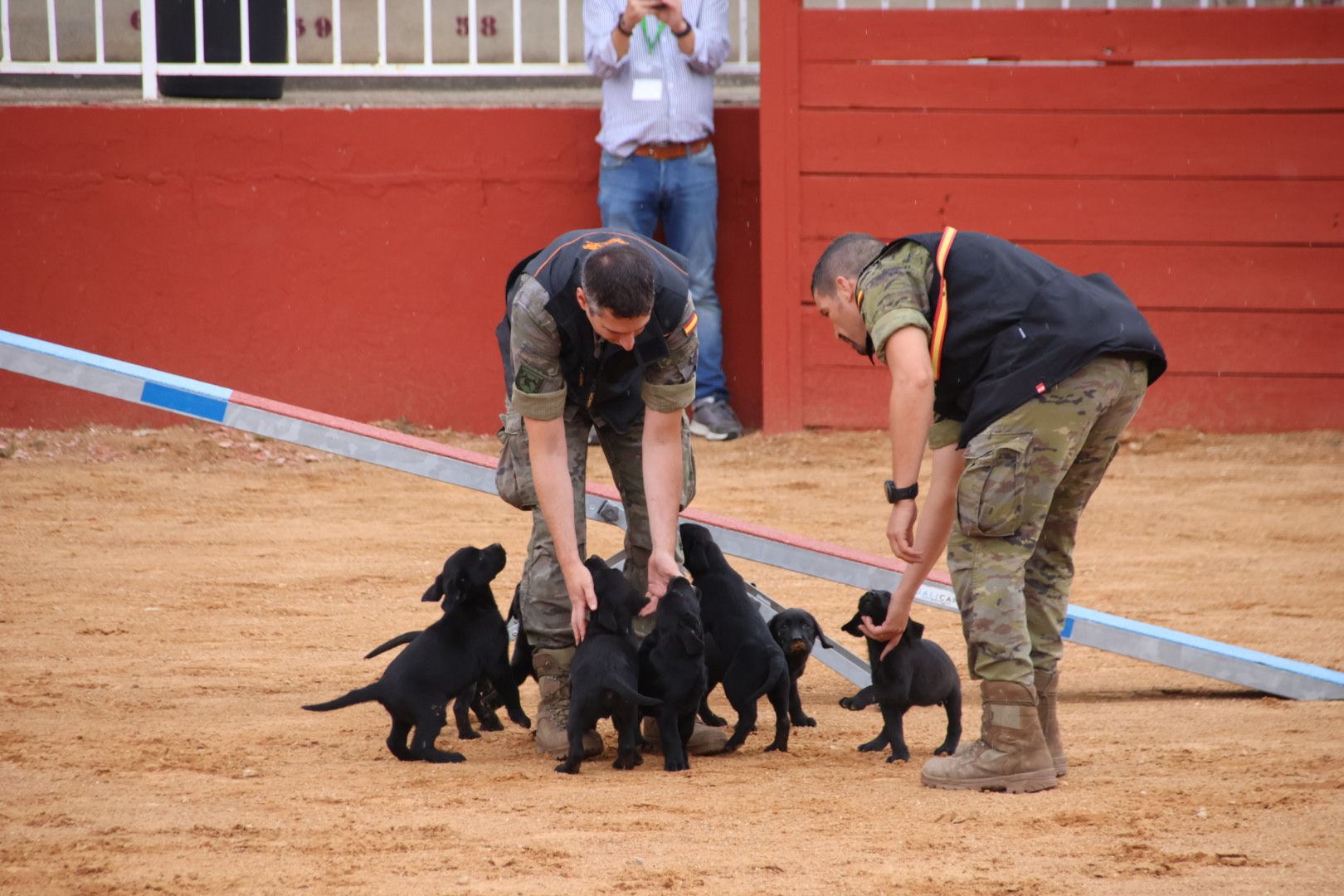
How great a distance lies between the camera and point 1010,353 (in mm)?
3844

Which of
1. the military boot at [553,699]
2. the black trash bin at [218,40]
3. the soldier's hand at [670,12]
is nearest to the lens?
the military boot at [553,699]

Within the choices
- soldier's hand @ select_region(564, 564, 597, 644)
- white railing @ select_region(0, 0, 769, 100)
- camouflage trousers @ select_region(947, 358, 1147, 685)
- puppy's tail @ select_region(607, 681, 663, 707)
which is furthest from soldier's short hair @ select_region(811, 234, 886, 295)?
white railing @ select_region(0, 0, 769, 100)

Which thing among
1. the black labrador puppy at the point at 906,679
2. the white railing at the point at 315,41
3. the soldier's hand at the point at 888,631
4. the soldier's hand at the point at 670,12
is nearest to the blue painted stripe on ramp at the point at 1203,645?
the black labrador puppy at the point at 906,679

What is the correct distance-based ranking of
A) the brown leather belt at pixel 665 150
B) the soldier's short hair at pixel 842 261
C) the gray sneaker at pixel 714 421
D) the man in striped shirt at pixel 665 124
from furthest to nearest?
the gray sneaker at pixel 714 421
the brown leather belt at pixel 665 150
the man in striped shirt at pixel 665 124
the soldier's short hair at pixel 842 261

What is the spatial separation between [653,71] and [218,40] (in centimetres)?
294

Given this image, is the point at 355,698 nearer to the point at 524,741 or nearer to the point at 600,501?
the point at 524,741

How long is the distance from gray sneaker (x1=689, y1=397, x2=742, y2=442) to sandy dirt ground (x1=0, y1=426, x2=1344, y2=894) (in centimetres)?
117

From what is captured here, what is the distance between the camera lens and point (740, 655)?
14.4 feet

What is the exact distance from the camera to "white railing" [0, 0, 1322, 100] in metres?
9.80

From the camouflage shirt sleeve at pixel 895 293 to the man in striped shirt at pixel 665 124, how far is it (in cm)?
546

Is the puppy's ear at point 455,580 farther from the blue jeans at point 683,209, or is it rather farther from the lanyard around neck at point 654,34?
the lanyard around neck at point 654,34

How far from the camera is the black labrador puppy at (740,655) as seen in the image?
4.35 meters

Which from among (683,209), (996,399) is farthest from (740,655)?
(683,209)

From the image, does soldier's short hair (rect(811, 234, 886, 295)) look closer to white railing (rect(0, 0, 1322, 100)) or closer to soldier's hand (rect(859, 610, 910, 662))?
soldier's hand (rect(859, 610, 910, 662))
